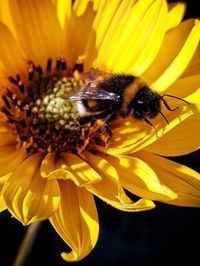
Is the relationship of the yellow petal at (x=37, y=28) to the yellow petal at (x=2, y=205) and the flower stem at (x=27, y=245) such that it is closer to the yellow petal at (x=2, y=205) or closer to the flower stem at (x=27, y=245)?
the flower stem at (x=27, y=245)

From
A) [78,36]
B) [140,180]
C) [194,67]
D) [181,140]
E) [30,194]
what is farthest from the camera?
[78,36]

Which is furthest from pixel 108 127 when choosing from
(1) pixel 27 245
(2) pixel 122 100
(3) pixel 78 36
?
(1) pixel 27 245

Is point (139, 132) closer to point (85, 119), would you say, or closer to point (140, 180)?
point (85, 119)

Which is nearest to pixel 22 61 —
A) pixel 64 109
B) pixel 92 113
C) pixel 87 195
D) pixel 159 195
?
pixel 64 109

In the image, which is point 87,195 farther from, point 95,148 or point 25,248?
point 25,248

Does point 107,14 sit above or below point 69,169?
above
